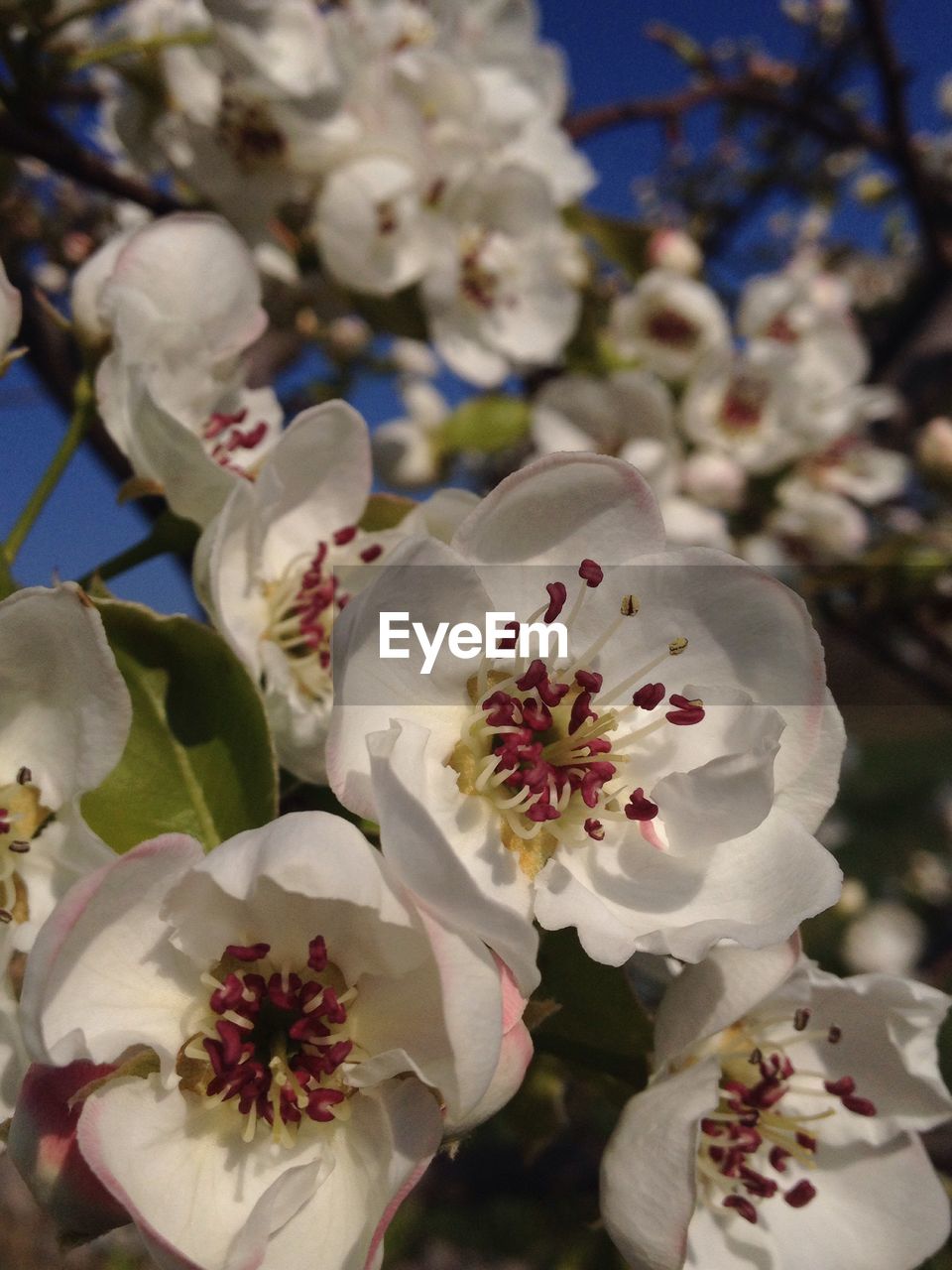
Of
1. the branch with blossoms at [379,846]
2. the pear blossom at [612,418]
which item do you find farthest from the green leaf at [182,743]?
the pear blossom at [612,418]

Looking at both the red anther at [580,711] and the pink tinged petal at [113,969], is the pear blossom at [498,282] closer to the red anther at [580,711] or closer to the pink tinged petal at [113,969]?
the red anther at [580,711]

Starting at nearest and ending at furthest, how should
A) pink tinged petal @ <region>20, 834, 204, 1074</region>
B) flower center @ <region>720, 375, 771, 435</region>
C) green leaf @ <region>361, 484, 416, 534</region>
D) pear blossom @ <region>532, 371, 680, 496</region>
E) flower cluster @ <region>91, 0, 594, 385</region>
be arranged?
pink tinged petal @ <region>20, 834, 204, 1074</region>
green leaf @ <region>361, 484, 416, 534</region>
flower cluster @ <region>91, 0, 594, 385</region>
pear blossom @ <region>532, 371, 680, 496</region>
flower center @ <region>720, 375, 771, 435</region>

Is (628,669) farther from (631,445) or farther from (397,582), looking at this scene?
(631,445)

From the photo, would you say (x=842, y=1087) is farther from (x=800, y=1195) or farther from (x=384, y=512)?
(x=384, y=512)

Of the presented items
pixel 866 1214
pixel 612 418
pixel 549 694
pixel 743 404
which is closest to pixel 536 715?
pixel 549 694

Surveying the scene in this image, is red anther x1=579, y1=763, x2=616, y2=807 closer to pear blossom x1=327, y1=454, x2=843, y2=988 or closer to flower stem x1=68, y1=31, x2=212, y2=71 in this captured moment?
pear blossom x1=327, y1=454, x2=843, y2=988

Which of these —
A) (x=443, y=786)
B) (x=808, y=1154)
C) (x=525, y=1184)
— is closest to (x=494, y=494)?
(x=443, y=786)

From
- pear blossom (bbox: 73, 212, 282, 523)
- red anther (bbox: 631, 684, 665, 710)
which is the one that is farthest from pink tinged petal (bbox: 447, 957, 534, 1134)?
pear blossom (bbox: 73, 212, 282, 523)
